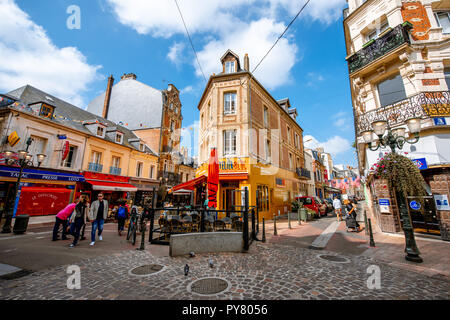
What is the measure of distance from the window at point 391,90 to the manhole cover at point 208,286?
10799 millimetres

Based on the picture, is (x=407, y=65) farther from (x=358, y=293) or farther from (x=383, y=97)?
(x=358, y=293)

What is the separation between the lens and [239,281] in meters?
3.62

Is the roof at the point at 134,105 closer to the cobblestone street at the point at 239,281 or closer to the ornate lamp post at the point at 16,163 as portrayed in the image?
the ornate lamp post at the point at 16,163

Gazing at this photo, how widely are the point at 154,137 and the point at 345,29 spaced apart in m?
21.9

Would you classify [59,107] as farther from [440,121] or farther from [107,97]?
[440,121]

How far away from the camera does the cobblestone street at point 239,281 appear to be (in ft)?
10.0

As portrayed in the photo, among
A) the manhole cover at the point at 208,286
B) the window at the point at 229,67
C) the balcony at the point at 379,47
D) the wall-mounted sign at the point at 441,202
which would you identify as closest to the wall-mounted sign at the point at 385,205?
the wall-mounted sign at the point at 441,202

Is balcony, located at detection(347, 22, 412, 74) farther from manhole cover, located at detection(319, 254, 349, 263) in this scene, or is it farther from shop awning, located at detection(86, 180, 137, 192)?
shop awning, located at detection(86, 180, 137, 192)

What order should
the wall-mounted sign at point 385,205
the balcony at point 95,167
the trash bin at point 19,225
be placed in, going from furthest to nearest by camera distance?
the balcony at point 95,167
the trash bin at point 19,225
the wall-mounted sign at point 385,205

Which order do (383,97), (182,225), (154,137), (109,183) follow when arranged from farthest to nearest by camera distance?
1. (154,137)
2. (109,183)
3. (383,97)
4. (182,225)

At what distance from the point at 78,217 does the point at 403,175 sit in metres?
11.1

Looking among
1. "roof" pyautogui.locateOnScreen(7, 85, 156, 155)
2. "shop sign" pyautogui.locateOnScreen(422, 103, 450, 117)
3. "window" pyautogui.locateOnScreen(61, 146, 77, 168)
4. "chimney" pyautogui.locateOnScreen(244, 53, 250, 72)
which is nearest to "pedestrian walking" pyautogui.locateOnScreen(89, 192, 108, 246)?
"window" pyautogui.locateOnScreen(61, 146, 77, 168)
